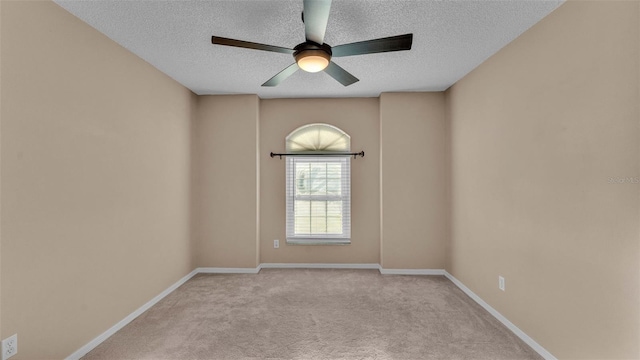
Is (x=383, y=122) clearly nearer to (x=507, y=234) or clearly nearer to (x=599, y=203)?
(x=507, y=234)

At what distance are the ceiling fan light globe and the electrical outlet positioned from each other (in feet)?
8.12

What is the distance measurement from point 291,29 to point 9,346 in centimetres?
281

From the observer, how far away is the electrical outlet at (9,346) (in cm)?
160

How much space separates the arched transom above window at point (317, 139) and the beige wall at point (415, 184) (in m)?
0.70

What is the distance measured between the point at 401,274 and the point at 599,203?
2564 mm

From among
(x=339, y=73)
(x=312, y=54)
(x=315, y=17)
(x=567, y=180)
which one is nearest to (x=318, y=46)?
(x=312, y=54)

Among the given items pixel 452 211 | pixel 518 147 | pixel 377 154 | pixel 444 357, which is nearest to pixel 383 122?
pixel 377 154

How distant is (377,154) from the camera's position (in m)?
4.16

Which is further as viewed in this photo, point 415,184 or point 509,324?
point 415,184

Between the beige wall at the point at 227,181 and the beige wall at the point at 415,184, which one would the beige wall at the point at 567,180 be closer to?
the beige wall at the point at 415,184

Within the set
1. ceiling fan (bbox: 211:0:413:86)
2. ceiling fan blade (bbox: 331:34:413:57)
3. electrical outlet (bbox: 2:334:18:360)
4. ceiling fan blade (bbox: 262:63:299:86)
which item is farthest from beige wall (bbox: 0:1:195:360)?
ceiling fan blade (bbox: 331:34:413:57)

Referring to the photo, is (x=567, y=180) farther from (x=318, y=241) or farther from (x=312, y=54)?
(x=318, y=241)

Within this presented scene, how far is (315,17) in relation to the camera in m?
1.57

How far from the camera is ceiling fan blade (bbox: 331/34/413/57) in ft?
5.63
